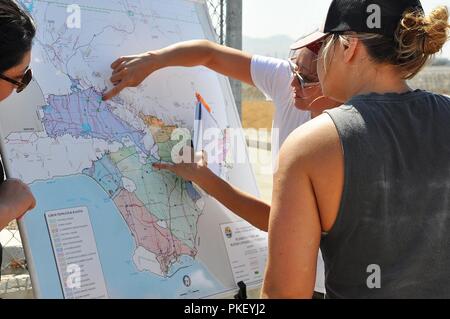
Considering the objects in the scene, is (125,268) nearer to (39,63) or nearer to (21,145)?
(21,145)

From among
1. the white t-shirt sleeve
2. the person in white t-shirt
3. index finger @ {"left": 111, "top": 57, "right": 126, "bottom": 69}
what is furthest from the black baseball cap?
index finger @ {"left": 111, "top": 57, "right": 126, "bottom": 69}

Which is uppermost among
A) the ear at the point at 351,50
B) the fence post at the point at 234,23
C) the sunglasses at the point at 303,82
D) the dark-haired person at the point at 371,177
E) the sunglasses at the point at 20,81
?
the fence post at the point at 234,23

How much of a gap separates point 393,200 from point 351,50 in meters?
0.40

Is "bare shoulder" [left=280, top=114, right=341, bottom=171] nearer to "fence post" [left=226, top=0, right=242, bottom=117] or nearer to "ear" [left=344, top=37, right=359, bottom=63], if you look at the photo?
"ear" [left=344, top=37, right=359, bottom=63]

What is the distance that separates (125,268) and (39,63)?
0.88m

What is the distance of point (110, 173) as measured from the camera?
2.19 metres

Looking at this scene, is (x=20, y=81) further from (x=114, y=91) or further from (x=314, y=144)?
(x=314, y=144)

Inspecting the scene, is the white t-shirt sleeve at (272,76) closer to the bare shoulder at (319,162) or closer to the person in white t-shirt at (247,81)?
the person in white t-shirt at (247,81)

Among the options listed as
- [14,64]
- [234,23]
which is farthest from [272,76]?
[14,64]

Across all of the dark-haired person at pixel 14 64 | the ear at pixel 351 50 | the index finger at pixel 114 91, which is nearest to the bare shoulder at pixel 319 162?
the ear at pixel 351 50

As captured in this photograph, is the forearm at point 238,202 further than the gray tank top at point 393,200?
Yes

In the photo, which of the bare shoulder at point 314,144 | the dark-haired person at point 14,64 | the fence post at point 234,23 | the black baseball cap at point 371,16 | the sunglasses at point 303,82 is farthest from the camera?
the fence post at point 234,23

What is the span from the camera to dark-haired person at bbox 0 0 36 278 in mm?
1546

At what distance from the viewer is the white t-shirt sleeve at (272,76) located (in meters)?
2.56
